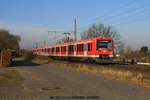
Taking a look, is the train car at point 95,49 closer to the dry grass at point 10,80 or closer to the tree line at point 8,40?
the dry grass at point 10,80

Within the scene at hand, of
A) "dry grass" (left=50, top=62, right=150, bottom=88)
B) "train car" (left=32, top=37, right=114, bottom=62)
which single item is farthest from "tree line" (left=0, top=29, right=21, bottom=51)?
"dry grass" (left=50, top=62, right=150, bottom=88)

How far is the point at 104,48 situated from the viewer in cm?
4844

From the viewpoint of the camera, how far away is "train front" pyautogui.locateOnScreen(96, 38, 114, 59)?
47.7 metres

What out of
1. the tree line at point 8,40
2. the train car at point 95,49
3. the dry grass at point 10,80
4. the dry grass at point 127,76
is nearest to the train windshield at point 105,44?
the train car at point 95,49

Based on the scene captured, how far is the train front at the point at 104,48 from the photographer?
4772 centimetres

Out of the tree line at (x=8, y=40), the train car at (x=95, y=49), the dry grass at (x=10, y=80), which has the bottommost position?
the dry grass at (x=10, y=80)

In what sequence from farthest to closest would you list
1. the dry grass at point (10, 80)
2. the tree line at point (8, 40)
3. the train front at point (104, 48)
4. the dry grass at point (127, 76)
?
the tree line at point (8, 40) → the train front at point (104, 48) → the dry grass at point (10, 80) → the dry grass at point (127, 76)

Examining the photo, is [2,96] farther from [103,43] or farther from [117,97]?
[103,43]

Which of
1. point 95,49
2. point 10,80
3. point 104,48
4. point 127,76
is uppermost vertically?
point 104,48

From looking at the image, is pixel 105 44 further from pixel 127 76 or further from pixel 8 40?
pixel 8 40

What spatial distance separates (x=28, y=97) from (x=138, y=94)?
4218mm

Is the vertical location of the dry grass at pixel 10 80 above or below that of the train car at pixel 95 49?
below

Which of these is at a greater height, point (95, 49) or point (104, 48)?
point (104, 48)

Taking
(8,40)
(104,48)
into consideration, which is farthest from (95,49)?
(8,40)
